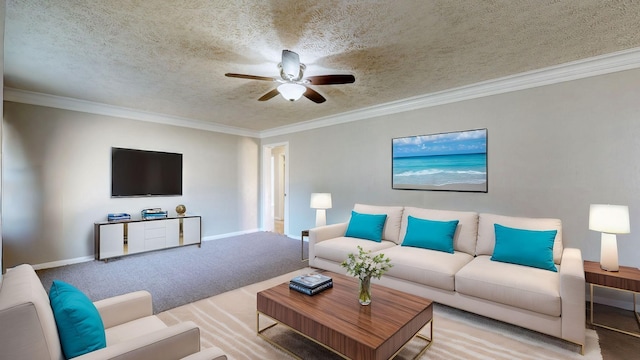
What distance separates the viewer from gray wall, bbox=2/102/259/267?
3.77m

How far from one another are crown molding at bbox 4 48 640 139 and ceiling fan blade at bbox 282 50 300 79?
6.99 feet

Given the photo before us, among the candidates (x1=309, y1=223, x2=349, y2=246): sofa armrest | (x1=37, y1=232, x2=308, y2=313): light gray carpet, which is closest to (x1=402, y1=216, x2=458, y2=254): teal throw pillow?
(x1=309, y1=223, x2=349, y2=246): sofa armrest

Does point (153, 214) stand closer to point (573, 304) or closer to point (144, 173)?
point (144, 173)

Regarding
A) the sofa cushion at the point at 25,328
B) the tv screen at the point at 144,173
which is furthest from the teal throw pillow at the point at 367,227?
the tv screen at the point at 144,173

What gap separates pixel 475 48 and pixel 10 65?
15.5 ft

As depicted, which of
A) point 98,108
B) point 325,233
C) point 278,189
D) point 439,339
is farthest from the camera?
point 278,189

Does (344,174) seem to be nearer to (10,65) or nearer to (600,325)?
(600,325)

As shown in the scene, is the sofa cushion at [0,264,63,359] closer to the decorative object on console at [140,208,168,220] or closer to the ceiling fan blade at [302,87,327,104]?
the ceiling fan blade at [302,87,327,104]

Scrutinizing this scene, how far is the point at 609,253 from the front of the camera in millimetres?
2400

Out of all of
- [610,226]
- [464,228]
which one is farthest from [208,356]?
[610,226]

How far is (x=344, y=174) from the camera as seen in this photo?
5.00 m

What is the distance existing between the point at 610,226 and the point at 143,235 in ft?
19.0

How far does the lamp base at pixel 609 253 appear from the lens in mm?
2375

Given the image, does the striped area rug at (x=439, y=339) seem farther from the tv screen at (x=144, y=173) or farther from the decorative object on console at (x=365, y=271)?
the tv screen at (x=144, y=173)
